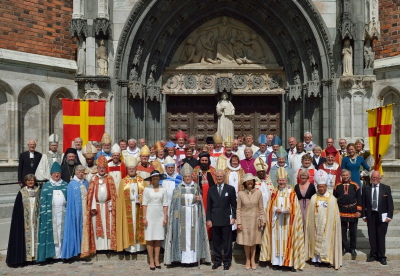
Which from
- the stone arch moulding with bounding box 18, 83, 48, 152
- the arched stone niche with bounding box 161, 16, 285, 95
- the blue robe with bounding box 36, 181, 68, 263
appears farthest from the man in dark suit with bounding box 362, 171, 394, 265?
the stone arch moulding with bounding box 18, 83, 48, 152

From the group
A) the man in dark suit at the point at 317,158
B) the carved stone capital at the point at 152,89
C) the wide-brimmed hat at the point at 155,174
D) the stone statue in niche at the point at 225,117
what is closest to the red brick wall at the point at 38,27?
the carved stone capital at the point at 152,89

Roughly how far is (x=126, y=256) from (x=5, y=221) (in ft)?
8.95

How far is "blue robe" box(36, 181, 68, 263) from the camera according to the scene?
760cm

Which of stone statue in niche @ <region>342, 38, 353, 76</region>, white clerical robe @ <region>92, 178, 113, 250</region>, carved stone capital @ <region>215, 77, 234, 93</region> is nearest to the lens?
white clerical robe @ <region>92, 178, 113, 250</region>

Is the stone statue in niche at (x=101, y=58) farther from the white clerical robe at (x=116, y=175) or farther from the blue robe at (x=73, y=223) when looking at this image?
the blue robe at (x=73, y=223)

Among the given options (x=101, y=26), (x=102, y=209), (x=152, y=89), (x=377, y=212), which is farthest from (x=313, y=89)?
(x=102, y=209)

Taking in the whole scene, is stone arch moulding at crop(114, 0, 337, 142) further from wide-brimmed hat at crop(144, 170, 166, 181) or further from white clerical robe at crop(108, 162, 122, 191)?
wide-brimmed hat at crop(144, 170, 166, 181)

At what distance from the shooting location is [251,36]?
45.5 feet

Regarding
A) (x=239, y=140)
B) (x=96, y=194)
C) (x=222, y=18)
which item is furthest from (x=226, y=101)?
(x=96, y=194)

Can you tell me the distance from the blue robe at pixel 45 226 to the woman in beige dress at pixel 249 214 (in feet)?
9.59

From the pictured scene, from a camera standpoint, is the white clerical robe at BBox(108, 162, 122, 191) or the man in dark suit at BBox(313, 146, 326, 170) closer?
the white clerical robe at BBox(108, 162, 122, 191)

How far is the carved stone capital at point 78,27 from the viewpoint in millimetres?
12000

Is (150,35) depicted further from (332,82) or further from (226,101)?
(332,82)

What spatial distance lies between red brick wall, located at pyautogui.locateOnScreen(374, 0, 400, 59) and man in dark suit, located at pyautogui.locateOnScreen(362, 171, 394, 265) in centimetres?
591
